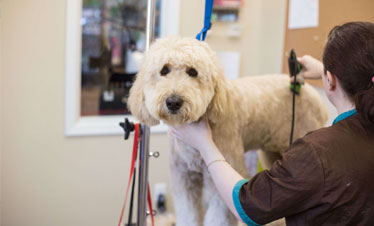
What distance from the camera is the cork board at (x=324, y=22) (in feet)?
5.33

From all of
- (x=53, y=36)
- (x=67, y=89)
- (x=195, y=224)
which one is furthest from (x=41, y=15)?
(x=195, y=224)

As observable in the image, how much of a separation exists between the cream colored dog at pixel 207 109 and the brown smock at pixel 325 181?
1.14ft

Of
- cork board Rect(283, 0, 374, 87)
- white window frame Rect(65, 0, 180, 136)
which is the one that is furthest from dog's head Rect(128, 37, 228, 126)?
white window frame Rect(65, 0, 180, 136)

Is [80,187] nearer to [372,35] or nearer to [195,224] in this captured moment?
[195,224]

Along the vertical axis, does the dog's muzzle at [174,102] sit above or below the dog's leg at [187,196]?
above

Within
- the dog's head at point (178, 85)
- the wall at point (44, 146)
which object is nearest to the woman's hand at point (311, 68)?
Result: the dog's head at point (178, 85)

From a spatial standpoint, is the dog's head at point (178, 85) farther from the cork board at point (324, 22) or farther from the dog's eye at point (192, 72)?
the cork board at point (324, 22)

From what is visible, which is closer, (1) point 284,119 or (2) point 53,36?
(1) point 284,119

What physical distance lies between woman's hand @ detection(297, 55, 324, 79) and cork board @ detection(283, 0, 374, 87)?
229 millimetres

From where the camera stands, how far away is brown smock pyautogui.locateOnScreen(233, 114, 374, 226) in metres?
0.76

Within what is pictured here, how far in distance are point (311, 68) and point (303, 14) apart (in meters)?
0.99

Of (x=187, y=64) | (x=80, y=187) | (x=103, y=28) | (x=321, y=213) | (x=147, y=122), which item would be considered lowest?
(x=80, y=187)

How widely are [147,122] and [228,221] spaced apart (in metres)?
0.46

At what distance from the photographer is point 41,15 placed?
6.37 feet
